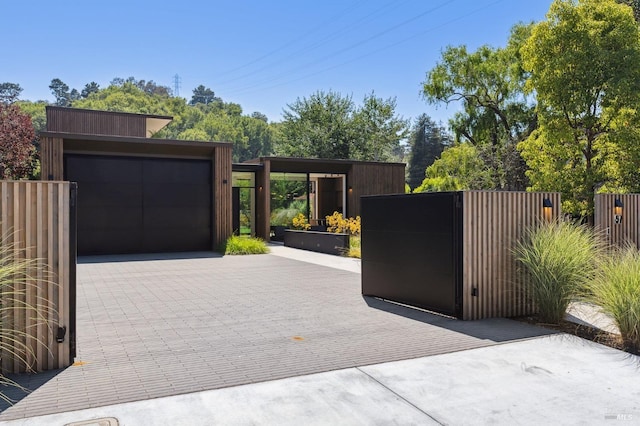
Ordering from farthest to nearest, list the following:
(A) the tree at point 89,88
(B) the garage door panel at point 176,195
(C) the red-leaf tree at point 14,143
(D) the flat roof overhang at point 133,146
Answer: (A) the tree at point 89,88, (C) the red-leaf tree at point 14,143, (B) the garage door panel at point 176,195, (D) the flat roof overhang at point 133,146

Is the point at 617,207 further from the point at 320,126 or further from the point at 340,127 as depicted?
the point at 320,126

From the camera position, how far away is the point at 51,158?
13.1m

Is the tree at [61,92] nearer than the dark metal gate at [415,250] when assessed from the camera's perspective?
No

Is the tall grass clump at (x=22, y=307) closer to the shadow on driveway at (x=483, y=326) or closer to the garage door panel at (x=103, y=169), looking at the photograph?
the shadow on driveway at (x=483, y=326)

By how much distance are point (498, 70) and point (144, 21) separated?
29238 millimetres

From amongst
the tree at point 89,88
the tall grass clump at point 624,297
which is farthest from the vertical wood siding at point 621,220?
the tree at point 89,88

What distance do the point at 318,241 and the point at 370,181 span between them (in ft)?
19.6

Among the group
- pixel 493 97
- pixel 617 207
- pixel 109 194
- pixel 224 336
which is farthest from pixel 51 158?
pixel 493 97

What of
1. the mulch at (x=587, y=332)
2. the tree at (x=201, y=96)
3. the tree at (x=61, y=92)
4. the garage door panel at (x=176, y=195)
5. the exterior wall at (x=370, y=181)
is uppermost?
the tree at (x=201, y=96)

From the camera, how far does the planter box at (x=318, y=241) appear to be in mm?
13597

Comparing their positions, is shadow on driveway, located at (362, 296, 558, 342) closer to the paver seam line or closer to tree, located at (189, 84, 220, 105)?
the paver seam line

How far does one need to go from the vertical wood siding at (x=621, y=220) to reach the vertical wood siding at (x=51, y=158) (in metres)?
13.0

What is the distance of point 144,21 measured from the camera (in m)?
38.3

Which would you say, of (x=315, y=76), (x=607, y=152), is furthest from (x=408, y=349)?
(x=315, y=76)
